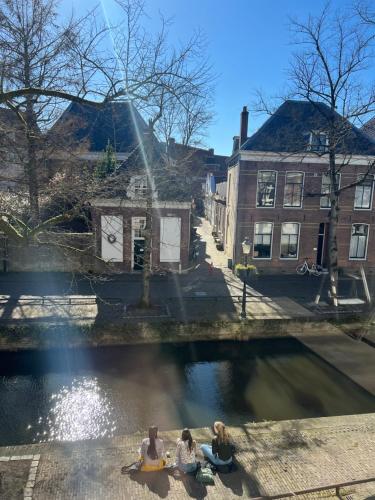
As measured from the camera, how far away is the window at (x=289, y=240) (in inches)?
875

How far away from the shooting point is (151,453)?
679 centimetres

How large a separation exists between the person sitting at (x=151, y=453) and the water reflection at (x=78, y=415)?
2.33 m

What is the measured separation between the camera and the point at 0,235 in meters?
19.4

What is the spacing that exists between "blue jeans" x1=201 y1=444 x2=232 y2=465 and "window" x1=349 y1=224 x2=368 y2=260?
18.6m

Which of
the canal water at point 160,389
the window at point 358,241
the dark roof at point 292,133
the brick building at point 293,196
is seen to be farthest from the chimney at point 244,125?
the canal water at point 160,389

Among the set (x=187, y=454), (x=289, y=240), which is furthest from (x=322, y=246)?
(x=187, y=454)

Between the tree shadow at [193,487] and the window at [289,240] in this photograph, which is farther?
the window at [289,240]

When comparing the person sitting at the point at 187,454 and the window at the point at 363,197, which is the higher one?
the window at the point at 363,197

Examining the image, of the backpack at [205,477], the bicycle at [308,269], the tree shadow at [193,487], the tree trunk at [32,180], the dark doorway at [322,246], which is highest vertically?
the tree trunk at [32,180]

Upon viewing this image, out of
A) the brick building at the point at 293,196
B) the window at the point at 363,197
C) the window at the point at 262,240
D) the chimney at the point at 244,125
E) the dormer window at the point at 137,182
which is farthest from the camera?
the chimney at the point at 244,125

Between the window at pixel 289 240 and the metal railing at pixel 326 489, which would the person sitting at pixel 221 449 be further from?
the window at pixel 289 240

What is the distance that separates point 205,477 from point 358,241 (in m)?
19.6

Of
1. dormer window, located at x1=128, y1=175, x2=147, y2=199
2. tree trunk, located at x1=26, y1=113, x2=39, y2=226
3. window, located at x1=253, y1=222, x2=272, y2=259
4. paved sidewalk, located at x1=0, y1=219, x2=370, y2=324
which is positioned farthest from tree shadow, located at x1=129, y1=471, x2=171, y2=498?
window, located at x1=253, y1=222, x2=272, y2=259

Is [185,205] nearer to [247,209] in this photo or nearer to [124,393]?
[247,209]
